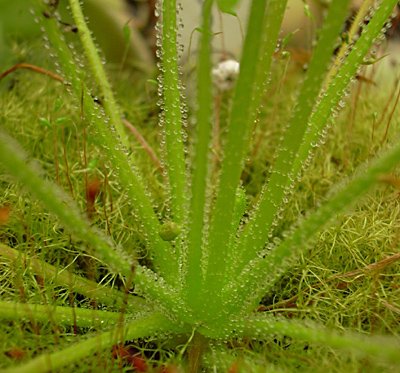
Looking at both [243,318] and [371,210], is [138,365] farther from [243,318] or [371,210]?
[371,210]

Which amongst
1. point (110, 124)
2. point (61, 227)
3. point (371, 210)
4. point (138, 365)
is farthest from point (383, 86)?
point (138, 365)

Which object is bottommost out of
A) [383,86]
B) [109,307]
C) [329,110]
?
[109,307]

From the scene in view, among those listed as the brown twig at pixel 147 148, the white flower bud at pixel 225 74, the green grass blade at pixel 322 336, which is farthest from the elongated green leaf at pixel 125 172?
the white flower bud at pixel 225 74

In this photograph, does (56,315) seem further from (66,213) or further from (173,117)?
(173,117)

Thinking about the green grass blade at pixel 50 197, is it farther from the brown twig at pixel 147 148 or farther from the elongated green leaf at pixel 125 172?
the brown twig at pixel 147 148

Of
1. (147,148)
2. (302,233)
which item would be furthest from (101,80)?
(302,233)

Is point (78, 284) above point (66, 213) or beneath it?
beneath

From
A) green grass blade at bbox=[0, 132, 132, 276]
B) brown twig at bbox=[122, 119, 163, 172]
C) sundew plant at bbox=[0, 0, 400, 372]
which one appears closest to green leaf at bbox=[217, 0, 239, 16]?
sundew plant at bbox=[0, 0, 400, 372]
